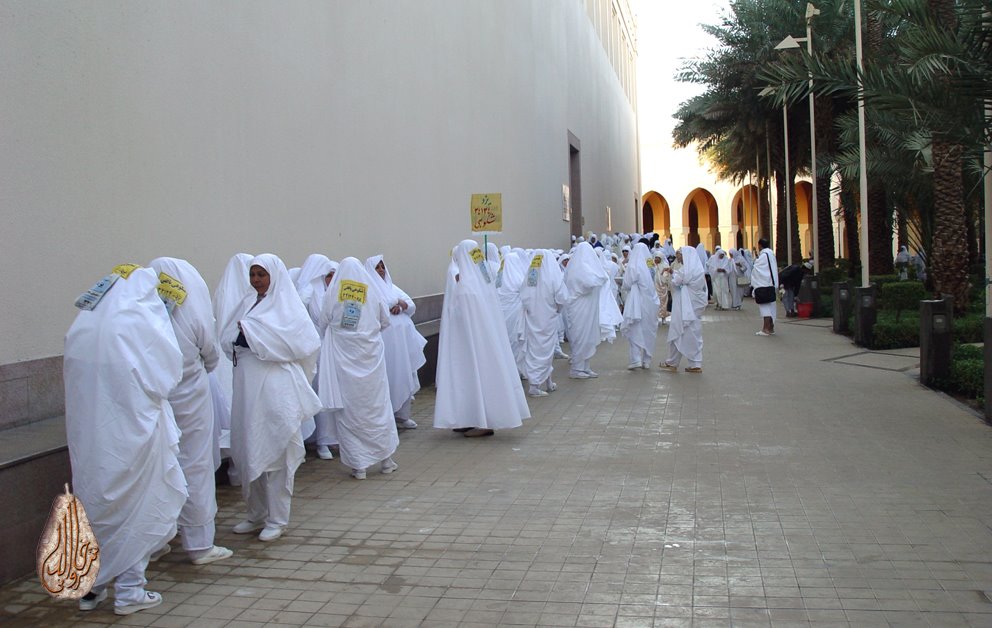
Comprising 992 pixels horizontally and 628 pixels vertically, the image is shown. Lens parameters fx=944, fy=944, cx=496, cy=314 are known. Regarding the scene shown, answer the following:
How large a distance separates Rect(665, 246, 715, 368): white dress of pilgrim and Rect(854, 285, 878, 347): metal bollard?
11.9 ft

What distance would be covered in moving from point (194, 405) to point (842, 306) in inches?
591

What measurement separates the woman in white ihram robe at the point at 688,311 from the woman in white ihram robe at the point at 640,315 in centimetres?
43

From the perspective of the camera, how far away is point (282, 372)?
598 cm

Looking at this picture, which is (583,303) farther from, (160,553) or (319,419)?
(160,553)

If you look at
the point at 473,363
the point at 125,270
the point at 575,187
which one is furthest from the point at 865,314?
the point at 575,187

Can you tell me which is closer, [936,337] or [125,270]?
[125,270]

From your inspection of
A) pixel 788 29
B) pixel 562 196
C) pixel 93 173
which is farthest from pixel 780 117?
pixel 93 173

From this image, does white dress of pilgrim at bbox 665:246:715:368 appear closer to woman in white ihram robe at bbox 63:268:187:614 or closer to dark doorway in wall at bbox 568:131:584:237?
woman in white ihram robe at bbox 63:268:187:614

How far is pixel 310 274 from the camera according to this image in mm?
8898

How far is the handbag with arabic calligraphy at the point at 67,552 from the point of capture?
4305 mm

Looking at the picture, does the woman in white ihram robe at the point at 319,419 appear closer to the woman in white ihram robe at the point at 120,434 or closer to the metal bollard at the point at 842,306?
the woman in white ihram robe at the point at 120,434

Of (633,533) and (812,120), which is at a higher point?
(812,120)

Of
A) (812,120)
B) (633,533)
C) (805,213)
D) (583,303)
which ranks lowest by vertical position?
(633,533)

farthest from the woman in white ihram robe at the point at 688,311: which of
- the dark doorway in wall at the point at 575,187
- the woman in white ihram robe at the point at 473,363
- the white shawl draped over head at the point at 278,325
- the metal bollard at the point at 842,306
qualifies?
the dark doorway in wall at the point at 575,187
